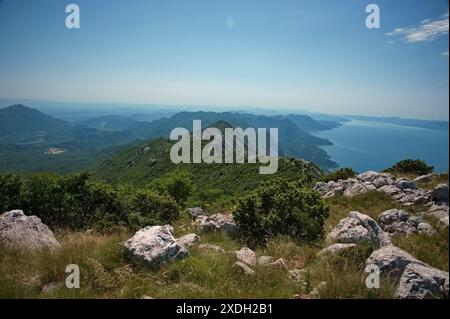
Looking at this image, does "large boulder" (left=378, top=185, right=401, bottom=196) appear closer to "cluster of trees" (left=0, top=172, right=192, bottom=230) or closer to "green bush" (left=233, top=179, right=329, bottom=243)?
"green bush" (left=233, top=179, right=329, bottom=243)

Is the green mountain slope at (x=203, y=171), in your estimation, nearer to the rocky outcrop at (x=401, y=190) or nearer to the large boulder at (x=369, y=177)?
the large boulder at (x=369, y=177)

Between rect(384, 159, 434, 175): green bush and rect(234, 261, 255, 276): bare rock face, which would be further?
rect(384, 159, 434, 175): green bush

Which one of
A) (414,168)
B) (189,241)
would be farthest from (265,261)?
(414,168)

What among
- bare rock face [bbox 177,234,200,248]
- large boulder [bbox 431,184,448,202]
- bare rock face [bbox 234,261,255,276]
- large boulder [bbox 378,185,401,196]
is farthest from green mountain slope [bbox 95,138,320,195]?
bare rock face [bbox 234,261,255,276]

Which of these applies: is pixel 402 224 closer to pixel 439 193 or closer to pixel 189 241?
pixel 439 193

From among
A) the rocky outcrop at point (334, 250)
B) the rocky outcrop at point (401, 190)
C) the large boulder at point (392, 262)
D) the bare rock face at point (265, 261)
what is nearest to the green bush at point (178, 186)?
the rocky outcrop at point (401, 190)

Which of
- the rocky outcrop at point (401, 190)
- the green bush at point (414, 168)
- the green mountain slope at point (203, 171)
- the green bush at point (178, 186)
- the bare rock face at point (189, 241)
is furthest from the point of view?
the green mountain slope at point (203, 171)
